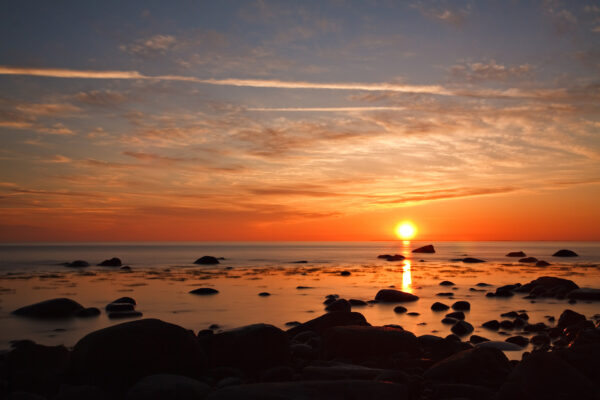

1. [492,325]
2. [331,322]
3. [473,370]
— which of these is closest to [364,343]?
[473,370]

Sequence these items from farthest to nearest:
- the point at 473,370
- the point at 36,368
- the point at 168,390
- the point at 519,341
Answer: the point at 519,341, the point at 36,368, the point at 473,370, the point at 168,390

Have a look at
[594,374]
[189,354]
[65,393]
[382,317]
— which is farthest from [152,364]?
[382,317]

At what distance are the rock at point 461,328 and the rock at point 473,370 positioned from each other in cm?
639

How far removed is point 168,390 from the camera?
750cm

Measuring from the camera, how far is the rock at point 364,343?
11.3 meters

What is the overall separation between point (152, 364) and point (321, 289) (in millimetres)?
21810

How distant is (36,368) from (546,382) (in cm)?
988

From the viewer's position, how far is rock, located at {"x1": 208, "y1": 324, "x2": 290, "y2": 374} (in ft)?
35.4

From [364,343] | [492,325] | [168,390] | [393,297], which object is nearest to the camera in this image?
[168,390]

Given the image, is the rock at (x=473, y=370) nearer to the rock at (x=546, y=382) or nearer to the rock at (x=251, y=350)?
the rock at (x=546, y=382)

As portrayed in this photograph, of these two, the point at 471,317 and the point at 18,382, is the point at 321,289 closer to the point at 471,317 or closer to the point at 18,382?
the point at 471,317

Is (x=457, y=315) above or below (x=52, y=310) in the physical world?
above

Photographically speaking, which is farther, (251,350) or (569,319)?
(569,319)

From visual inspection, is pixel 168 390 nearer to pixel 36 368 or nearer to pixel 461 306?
pixel 36 368
